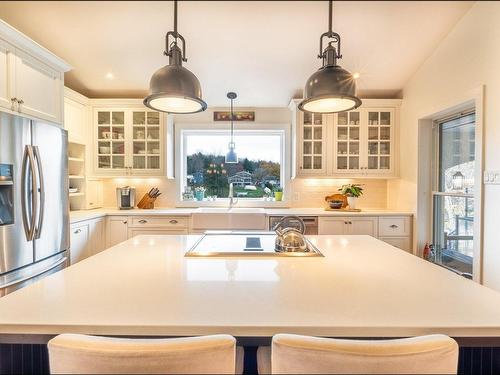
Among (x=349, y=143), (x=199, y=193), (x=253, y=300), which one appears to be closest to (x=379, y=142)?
(x=349, y=143)

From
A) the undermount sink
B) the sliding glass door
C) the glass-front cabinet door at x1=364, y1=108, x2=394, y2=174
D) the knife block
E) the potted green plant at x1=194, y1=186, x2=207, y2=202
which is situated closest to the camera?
the sliding glass door

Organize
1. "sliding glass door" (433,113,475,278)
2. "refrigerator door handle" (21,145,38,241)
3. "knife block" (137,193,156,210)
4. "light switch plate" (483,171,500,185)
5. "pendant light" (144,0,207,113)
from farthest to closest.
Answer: "knife block" (137,193,156,210) → "sliding glass door" (433,113,475,278) → "light switch plate" (483,171,500,185) → "refrigerator door handle" (21,145,38,241) → "pendant light" (144,0,207,113)

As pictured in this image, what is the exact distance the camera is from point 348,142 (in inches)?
148

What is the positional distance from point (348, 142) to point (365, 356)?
11.3 feet

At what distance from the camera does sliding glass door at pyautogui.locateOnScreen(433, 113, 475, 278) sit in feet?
8.76

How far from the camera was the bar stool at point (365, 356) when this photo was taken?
63 cm

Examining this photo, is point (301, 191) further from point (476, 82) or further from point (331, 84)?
point (331, 84)

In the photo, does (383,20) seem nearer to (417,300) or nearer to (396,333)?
(417,300)

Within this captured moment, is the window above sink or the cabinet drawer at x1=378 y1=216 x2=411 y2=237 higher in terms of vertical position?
the window above sink

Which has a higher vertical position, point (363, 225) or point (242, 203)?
point (242, 203)

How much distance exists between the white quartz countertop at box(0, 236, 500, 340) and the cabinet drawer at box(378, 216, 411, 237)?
2134mm

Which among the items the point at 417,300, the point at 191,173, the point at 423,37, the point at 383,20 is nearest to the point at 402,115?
the point at 423,37

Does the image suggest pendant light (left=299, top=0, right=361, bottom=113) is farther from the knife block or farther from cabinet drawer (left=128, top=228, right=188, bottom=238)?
the knife block

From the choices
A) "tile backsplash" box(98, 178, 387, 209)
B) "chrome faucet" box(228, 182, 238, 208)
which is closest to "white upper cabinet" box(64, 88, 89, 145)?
"tile backsplash" box(98, 178, 387, 209)
